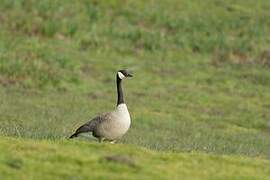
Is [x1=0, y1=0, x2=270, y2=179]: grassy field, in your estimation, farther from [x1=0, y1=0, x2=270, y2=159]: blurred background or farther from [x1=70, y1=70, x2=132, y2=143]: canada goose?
[x1=70, y1=70, x2=132, y2=143]: canada goose

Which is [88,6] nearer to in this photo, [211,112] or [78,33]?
[78,33]

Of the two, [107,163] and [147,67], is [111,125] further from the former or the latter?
[147,67]

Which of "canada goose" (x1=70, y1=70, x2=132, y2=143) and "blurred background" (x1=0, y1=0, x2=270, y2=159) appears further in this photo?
"blurred background" (x1=0, y1=0, x2=270, y2=159)

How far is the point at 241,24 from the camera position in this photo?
5112cm

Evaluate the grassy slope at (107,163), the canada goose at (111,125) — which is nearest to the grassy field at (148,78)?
the grassy slope at (107,163)

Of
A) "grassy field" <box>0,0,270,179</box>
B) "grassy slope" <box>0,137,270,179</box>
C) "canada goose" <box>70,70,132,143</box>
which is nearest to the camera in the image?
"grassy slope" <box>0,137,270,179</box>

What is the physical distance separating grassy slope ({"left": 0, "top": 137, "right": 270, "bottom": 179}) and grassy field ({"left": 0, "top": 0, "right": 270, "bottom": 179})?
0.04 meters

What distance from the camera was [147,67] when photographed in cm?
3988

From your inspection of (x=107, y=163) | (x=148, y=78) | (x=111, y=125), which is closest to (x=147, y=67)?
(x=148, y=78)

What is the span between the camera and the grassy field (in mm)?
17375

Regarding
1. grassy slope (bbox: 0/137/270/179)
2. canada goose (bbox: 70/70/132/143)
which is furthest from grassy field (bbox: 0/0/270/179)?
canada goose (bbox: 70/70/132/143)

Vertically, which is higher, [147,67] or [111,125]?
[111,125]

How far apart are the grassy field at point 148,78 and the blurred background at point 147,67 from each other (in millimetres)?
59

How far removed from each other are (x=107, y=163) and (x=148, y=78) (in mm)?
24067
